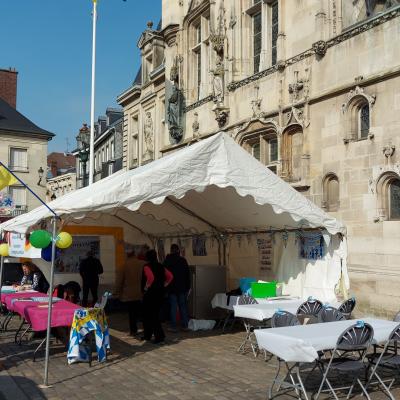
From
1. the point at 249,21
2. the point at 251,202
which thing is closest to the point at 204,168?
the point at 251,202

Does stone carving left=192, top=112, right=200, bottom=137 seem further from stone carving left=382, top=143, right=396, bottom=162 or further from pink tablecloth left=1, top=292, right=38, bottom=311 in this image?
pink tablecloth left=1, top=292, right=38, bottom=311

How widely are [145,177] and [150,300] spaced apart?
2201 millimetres

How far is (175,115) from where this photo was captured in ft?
69.9

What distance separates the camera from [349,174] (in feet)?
41.6

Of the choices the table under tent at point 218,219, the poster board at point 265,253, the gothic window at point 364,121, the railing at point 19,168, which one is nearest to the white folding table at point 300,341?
the table under tent at point 218,219

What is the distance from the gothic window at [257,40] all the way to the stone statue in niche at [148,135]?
368 inches

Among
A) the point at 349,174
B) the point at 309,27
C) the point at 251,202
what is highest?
the point at 309,27

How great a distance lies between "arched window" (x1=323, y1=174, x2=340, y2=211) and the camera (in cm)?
1335

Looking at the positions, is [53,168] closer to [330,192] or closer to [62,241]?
[330,192]

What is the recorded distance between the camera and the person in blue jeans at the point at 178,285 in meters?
11.5

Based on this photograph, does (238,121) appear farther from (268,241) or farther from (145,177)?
(145,177)

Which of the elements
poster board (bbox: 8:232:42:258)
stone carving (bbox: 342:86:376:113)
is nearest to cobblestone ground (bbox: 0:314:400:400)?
poster board (bbox: 8:232:42:258)

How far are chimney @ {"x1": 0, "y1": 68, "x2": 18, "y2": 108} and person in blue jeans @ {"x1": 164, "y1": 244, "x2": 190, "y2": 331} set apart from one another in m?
40.1

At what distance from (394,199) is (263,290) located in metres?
Result: 3.44
